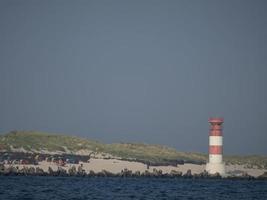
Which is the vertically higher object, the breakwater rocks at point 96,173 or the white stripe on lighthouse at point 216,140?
the white stripe on lighthouse at point 216,140

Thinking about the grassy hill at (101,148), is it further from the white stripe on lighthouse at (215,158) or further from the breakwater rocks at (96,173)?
the white stripe on lighthouse at (215,158)

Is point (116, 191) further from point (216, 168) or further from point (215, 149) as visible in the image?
point (216, 168)

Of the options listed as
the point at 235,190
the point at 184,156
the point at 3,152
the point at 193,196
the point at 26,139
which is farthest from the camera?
the point at 184,156

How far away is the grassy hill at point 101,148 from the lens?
110 m

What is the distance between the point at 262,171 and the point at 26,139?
31.8 meters

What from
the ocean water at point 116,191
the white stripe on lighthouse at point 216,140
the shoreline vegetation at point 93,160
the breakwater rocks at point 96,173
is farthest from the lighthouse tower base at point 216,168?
Result: the ocean water at point 116,191

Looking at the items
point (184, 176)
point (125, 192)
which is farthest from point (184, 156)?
point (125, 192)

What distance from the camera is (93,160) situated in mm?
106938

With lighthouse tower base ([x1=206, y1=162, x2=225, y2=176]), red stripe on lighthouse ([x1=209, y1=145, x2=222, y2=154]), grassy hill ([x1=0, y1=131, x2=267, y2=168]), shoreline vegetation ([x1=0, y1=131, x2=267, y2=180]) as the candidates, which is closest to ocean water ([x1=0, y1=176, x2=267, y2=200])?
red stripe on lighthouse ([x1=209, y1=145, x2=222, y2=154])

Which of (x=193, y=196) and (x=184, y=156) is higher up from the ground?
(x=184, y=156)

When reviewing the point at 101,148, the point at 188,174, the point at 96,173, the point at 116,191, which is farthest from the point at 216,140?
the point at 101,148

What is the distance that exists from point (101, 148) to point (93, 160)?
437 inches

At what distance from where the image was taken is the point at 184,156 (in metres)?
128

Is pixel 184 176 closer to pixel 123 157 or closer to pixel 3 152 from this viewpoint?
pixel 123 157
